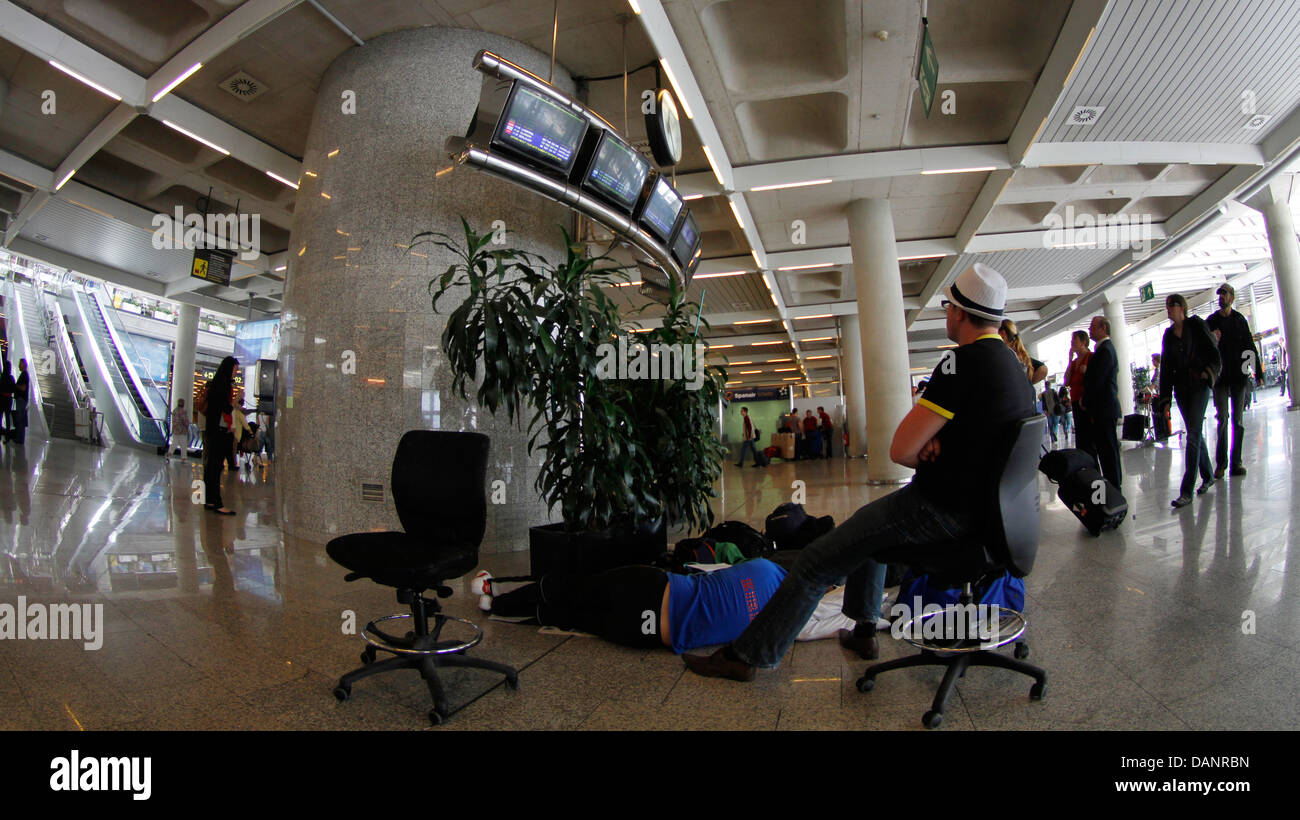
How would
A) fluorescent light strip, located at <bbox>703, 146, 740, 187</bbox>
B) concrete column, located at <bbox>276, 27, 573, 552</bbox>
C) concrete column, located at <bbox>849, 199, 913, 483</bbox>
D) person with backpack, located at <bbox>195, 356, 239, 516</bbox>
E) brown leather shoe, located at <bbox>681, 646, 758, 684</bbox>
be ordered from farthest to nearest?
concrete column, located at <bbox>849, 199, 913, 483</bbox> < fluorescent light strip, located at <bbox>703, 146, 740, 187</bbox> < person with backpack, located at <bbox>195, 356, 239, 516</bbox> < concrete column, located at <bbox>276, 27, 573, 552</bbox> < brown leather shoe, located at <bbox>681, 646, 758, 684</bbox>

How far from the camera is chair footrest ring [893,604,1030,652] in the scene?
7.45ft

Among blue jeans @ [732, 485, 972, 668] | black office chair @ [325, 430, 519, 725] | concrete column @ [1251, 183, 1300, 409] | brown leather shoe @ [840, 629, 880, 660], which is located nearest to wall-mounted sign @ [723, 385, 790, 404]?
concrete column @ [1251, 183, 1300, 409]

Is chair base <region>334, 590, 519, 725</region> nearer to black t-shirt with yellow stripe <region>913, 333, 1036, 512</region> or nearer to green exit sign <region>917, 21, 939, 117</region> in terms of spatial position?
black t-shirt with yellow stripe <region>913, 333, 1036, 512</region>

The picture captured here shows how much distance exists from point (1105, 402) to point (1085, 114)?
6.37m

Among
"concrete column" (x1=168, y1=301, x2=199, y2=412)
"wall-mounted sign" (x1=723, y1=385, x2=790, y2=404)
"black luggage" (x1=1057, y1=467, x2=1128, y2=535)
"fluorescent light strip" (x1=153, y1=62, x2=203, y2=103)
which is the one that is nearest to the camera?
"black luggage" (x1=1057, y1=467, x2=1128, y2=535)

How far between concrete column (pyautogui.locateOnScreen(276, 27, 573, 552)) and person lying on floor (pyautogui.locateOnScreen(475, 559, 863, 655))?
2.70 meters

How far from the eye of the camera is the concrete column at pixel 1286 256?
13.0 metres

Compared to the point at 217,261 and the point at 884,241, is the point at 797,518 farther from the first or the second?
the point at 217,261

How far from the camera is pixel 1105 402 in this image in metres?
5.26

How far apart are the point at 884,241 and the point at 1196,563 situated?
8.98 m

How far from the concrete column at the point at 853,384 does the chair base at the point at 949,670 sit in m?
19.3

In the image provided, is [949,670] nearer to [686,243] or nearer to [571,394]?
[571,394]

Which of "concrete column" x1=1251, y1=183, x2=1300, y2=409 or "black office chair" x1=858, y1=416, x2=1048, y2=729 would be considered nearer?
"black office chair" x1=858, y1=416, x2=1048, y2=729

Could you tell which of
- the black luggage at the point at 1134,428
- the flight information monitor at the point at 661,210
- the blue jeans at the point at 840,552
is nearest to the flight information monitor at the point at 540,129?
the flight information monitor at the point at 661,210
